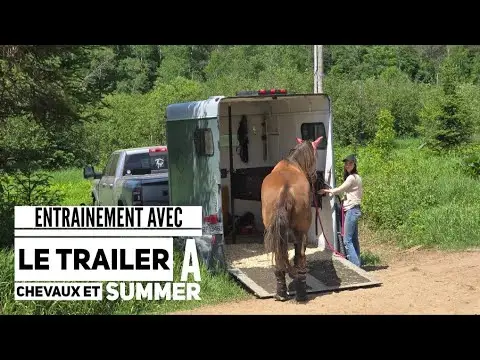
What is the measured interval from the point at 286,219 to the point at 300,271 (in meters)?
0.75

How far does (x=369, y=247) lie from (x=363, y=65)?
46713mm

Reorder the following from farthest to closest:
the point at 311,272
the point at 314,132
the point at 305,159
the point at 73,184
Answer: the point at 73,184 < the point at 314,132 < the point at 311,272 < the point at 305,159

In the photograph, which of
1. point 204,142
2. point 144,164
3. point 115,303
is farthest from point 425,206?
point 115,303

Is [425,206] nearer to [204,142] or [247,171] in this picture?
[247,171]

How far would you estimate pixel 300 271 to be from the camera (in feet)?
28.2

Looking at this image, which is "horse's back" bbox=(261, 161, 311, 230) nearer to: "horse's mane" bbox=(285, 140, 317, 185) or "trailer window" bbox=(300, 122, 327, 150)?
"horse's mane" bbox=(285, 140, 317, 185)

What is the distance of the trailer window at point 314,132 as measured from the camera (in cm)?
1045

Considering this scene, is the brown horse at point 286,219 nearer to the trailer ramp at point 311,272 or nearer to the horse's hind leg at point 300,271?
the horse's hind leg at point 300,271

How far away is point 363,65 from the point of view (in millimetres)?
58062

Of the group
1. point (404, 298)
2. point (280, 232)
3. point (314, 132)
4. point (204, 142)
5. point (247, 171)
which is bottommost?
point (404, 298)

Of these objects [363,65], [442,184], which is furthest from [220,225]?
A: [363,65]

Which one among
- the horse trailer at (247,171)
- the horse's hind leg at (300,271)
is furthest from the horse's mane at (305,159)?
the horse trailer at (247,171)

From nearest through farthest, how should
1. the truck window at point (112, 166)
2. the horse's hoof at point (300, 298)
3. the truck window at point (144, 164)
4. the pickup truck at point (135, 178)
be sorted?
the horse's hoof at point (300, 298), the pickup truck at point (135, 178), the truck window at point (144, 164), the truck window at point (112, 166)

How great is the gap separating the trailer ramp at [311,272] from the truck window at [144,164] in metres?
3.27
